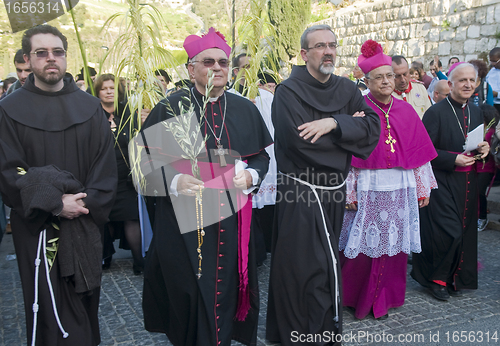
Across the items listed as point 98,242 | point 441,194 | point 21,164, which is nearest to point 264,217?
point 441,194

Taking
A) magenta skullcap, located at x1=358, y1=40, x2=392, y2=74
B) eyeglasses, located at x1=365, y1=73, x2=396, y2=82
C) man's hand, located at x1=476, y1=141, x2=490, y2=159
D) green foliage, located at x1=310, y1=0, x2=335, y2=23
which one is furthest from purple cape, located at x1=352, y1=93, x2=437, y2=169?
green foliage, located at x1=310, y1=0, x2=335, y2=23

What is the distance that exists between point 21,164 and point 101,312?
1907 millimetres

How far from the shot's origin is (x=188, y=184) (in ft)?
10.1

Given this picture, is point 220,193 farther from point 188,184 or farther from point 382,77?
point 382,77

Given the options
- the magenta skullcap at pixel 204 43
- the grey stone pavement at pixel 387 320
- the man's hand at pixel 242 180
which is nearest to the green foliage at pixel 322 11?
the grey stone pavement at pixel 387 320

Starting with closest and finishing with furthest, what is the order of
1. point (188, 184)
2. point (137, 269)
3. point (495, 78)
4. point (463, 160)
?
point (188, 184), point (463, 160), point (137, 269), point (495, 78)

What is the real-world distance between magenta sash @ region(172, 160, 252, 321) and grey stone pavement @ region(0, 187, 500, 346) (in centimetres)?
52

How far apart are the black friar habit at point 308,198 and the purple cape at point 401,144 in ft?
1.57

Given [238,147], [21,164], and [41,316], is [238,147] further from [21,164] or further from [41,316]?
[41,316]

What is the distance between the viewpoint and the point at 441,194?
461 cm

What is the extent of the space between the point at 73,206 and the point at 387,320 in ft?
9.20

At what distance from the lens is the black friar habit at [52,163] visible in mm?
2887

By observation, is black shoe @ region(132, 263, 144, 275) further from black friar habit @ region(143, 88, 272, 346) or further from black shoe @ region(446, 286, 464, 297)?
black shoe @ region(446, 286, 464, 297)

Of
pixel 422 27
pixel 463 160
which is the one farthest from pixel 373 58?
pixel 422 27
